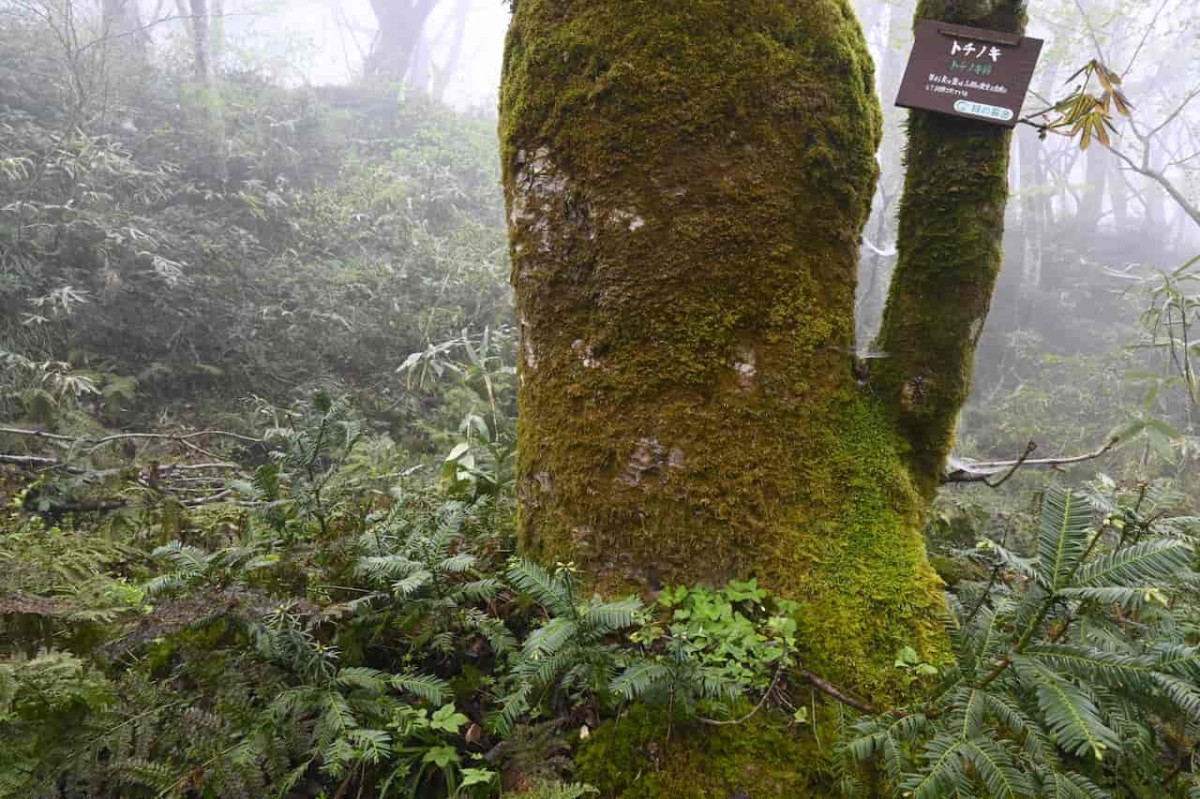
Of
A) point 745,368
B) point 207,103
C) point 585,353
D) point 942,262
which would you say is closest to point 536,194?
point 585,353

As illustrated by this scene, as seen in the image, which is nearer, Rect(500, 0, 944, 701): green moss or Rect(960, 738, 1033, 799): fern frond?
Rect(960, 738, 1033, 799): fern frond

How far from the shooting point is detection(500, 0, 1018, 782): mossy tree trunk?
6.42 feet

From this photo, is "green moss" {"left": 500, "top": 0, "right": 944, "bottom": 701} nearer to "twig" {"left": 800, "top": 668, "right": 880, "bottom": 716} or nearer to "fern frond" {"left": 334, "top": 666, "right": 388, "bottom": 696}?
"twig" {"left": 800, "top": 668, "right": 880, "bottom": 716}

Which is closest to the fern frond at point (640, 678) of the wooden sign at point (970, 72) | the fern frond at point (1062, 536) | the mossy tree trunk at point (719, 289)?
the mossy tree trunk at point (719, 289)

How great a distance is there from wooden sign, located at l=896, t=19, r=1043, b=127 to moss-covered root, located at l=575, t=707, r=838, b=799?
195cm

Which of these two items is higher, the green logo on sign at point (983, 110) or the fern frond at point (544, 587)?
the green logo on sign at point (983, 110)

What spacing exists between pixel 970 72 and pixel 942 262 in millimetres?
610

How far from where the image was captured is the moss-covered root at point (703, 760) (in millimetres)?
1593

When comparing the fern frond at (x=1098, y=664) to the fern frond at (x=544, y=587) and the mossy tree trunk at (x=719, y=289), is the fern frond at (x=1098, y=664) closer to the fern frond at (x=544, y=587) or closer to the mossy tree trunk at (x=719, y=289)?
the mossy tree trunk at (x=719, y=289)

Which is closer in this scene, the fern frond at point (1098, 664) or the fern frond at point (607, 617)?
the fern frond at point (1098, 664)

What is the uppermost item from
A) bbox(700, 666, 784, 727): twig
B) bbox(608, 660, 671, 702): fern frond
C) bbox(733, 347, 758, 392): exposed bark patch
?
bbox(733, 347, 758, 392): exposed bark patch

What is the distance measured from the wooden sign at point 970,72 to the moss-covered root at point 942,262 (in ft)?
0.19

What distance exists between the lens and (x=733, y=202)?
78.4 inches

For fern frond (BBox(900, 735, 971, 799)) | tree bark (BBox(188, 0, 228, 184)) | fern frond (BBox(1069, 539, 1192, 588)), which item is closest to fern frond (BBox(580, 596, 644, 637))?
fern frond (BBox(900, 735, 971, 799))
